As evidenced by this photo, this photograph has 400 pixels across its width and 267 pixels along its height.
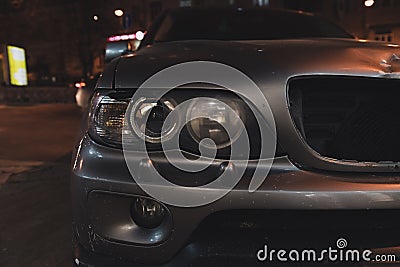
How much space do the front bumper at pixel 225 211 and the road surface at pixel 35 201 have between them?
4.13 ft

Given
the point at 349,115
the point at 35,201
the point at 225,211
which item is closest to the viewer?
the point at 225,211

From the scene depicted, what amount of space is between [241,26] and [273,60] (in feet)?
6.66

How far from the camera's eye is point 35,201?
12.6 ft

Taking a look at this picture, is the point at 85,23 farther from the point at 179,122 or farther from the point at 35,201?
the point at 179,122

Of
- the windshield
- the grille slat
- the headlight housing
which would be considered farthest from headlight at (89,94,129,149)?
the windshield

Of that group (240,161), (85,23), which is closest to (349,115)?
(240,161)

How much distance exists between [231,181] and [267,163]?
0.15m

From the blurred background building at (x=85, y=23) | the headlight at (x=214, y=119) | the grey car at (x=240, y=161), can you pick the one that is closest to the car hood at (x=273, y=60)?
the grey car at (x=240, y=161)

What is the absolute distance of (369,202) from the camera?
144 cm

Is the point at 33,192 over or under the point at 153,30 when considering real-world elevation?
under

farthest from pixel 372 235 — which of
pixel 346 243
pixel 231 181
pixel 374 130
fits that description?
pixel 231 181

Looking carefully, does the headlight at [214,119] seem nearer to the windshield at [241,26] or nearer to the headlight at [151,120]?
the headlight at [151,120]

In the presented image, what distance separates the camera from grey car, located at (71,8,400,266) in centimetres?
144

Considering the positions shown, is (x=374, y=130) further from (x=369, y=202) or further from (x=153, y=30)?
(x=153, y=30)
